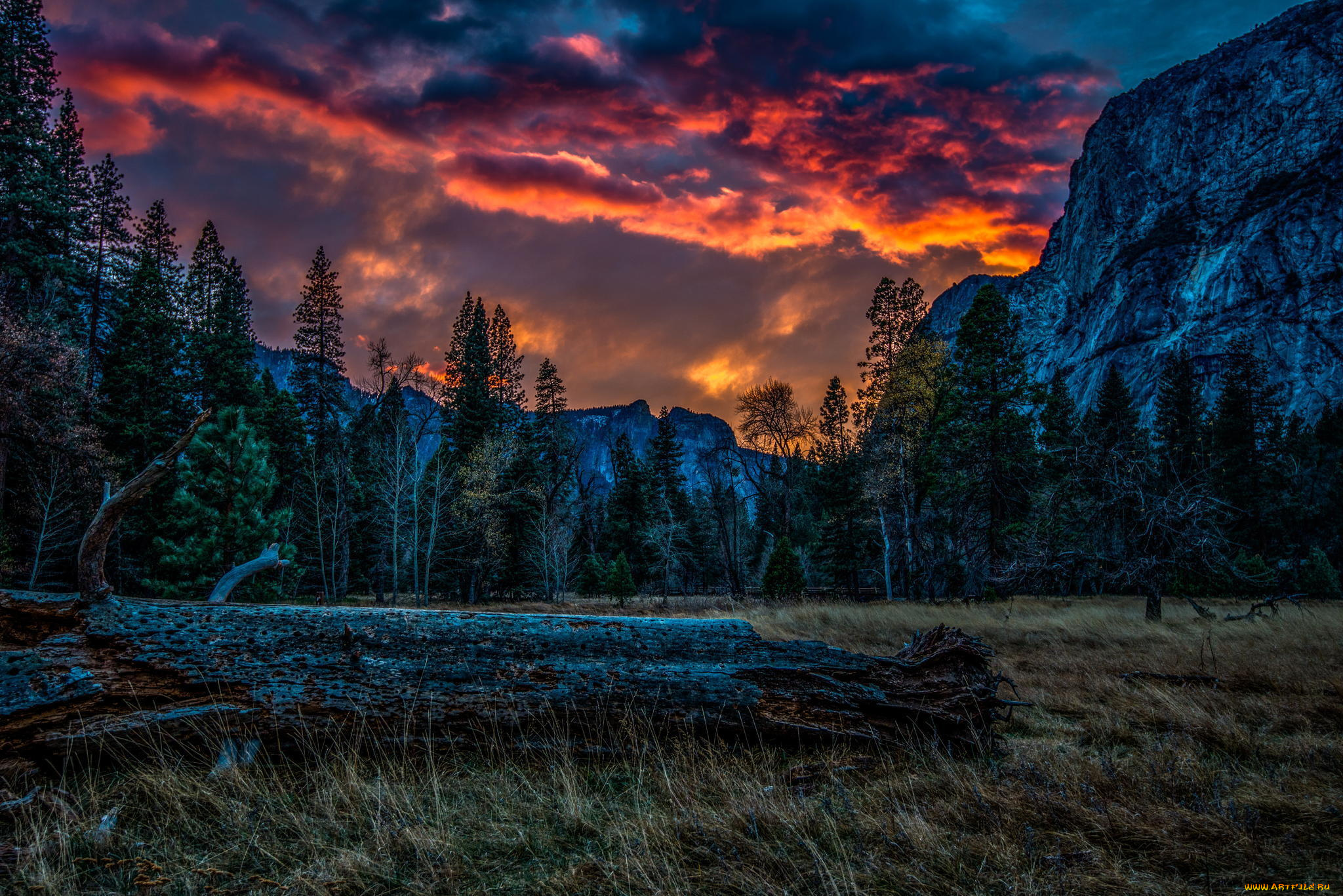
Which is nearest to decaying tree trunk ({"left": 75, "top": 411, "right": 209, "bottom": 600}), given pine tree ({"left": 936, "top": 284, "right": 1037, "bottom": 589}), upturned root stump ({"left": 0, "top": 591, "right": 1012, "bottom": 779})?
upturned root stump ({"left": 0, "top": 591, "right": 1012, "bottom": 779})

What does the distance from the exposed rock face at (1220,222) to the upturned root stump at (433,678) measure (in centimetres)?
5874

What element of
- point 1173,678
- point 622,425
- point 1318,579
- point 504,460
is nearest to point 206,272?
point 504,460

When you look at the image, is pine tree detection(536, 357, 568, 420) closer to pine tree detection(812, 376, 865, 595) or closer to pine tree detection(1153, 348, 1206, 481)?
pine tree detection(812, 376, 865, 595)

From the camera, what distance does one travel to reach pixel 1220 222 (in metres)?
59.4

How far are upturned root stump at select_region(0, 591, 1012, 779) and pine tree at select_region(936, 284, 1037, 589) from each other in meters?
18.0

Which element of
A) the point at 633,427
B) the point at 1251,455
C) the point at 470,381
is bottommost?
the point at 1251,455

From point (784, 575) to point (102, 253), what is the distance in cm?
3711

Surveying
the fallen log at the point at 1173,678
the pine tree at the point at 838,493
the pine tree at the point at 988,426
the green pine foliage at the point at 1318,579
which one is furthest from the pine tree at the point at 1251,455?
the fallen log at the point at 1173,678

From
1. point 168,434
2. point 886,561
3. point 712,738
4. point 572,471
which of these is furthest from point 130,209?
point 886,561

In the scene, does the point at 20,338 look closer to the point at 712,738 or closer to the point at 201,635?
the point at 201,635

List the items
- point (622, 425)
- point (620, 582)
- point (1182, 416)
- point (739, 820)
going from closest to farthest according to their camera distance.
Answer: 1. point (739, 820)
2. point (620, 582)
3. point (1182, 416)
4. point (622, 425)

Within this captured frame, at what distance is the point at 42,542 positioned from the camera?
60.5 ft

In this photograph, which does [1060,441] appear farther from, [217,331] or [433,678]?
[217,331]

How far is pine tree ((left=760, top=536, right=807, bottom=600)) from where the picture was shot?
2331 cm
